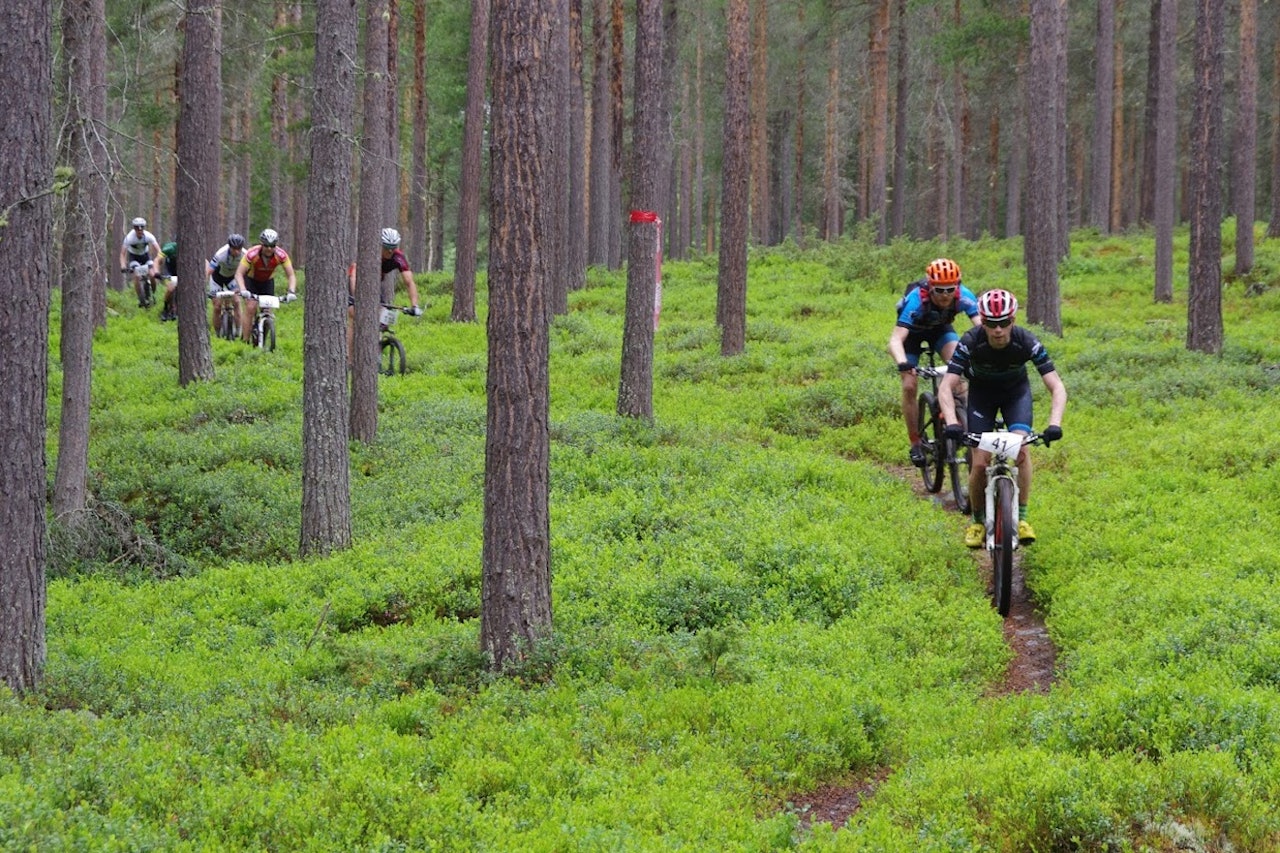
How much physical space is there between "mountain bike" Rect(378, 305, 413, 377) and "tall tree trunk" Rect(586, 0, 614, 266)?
14.7 metres

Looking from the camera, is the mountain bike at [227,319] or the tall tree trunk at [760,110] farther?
the tall tree trunk at [760,110]

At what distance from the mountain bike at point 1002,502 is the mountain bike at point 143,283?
71.4ft

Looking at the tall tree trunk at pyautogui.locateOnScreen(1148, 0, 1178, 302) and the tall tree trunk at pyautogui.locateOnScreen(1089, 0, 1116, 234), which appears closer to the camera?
the tall tree trunk at pyautogui.locateOnScreen(1148, 0, 1178, 302)

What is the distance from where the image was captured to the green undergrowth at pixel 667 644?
4.87 metres

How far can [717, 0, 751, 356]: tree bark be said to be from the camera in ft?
59.3

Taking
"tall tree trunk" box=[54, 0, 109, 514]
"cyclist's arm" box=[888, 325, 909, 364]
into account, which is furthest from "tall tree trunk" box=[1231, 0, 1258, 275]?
"tall tree trunk" box=[54, 0, 109, 514]

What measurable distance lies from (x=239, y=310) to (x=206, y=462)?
7395mm

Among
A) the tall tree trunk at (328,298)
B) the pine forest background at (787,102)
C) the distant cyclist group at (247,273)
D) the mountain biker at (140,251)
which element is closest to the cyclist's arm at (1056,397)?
the tall tree trunk at (328,298)

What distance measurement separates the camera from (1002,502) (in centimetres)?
841

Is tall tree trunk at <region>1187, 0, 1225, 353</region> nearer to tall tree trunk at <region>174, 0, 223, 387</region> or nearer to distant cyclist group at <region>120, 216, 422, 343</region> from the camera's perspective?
distant cyclist group at <region>120, 216, 422, 343</region>

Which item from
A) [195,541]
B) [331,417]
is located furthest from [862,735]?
[195,541]

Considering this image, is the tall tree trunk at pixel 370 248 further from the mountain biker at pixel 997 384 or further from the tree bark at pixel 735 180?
the mountain biker at pixel 997 384

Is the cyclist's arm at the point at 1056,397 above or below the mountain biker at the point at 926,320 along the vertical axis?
below

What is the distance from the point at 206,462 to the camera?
12719 millimetres
